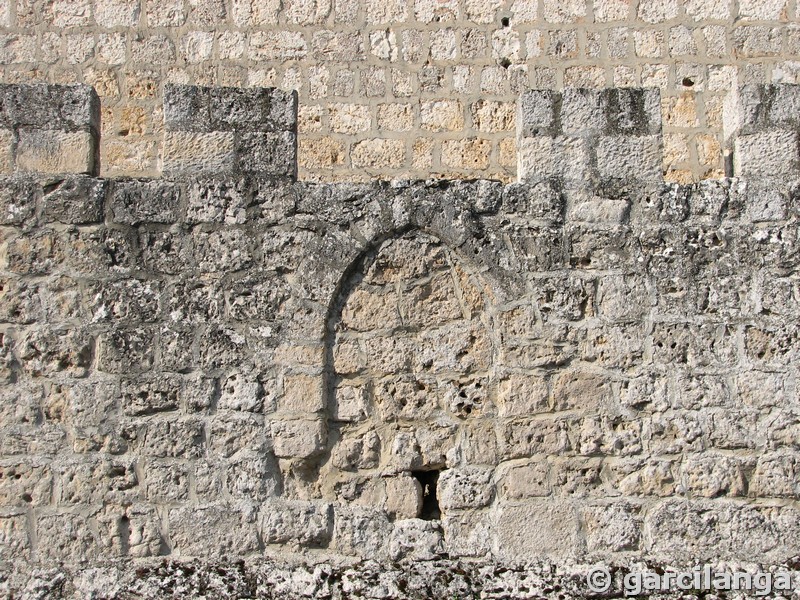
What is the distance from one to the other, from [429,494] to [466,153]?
136 inches

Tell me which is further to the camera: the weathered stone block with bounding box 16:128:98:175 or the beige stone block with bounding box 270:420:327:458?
the weathered stone block with bounding box 16:128:98:175

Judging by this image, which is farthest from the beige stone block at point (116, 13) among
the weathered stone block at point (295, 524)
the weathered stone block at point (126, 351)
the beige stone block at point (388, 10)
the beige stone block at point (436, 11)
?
the weathered stone block at point (295, 524)

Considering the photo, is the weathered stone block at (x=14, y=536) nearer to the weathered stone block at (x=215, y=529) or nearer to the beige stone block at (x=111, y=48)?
the weathered stone block at (x=215, y=529)

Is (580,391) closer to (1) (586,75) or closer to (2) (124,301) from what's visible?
(2) (124,301)

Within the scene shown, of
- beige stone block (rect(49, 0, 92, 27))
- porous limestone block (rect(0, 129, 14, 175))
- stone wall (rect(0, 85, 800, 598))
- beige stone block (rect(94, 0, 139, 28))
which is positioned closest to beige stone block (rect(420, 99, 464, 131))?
beige stone block (rect(94, 0, 139, 28))

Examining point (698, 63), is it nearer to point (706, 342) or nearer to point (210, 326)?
point (706, 342)

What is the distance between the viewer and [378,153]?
22.1ft

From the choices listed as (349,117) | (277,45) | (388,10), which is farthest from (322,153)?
(388,10)

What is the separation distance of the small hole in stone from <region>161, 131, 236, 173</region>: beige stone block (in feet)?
5.28

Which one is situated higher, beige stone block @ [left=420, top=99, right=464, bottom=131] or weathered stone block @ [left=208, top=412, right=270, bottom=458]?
beige stone block @ [left=420, top=99, right=464, bottom=131]

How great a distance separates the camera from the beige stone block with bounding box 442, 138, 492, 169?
22.0ft

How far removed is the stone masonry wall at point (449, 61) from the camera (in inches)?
261

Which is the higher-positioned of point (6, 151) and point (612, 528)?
point (6, 151)

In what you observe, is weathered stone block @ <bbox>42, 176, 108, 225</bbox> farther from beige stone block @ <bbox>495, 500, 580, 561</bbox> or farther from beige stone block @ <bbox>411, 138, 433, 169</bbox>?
beige stone block @ <bbox>411, 138, 433, 169</bbox>
